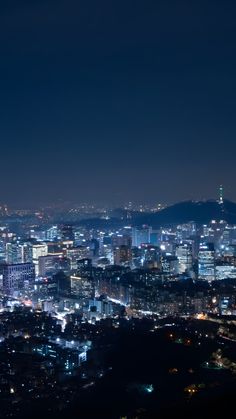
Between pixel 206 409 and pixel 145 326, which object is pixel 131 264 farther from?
pixel 206 409

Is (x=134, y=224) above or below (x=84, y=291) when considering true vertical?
above

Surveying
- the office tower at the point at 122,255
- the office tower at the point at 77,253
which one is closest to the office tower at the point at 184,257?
the office tower at the point at 122,255

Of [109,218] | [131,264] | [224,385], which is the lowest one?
[224,385]

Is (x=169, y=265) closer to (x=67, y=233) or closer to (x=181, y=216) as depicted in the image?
(x=67, y=233)

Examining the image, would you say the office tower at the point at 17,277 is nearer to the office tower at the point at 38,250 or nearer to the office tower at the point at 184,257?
the office tower at the point at 38,250

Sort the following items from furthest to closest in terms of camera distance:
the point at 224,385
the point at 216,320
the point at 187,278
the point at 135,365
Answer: the point at 187,278 < the point at 216,320 < the point at 135,365 < the point at 224,385


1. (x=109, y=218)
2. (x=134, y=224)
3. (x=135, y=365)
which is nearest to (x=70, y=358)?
(x=135, y=365)
